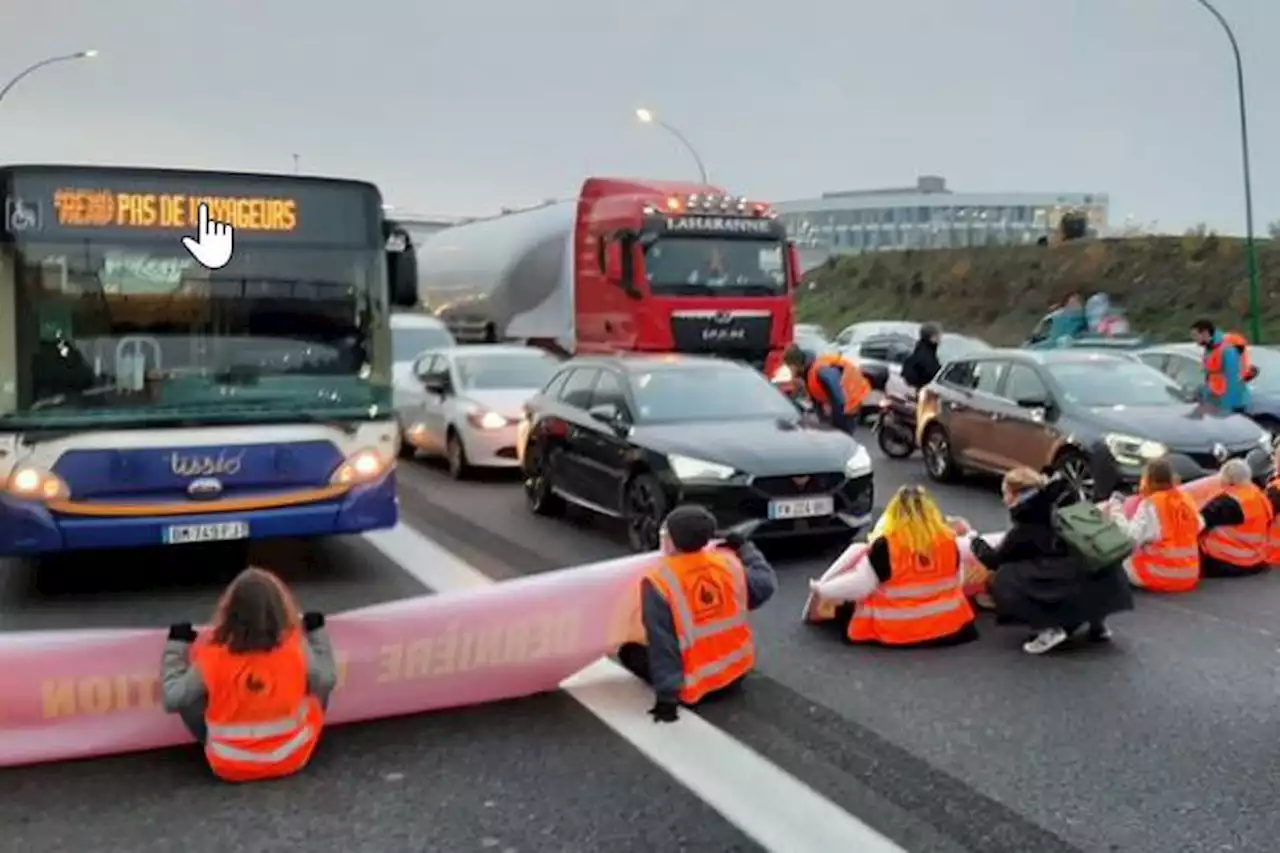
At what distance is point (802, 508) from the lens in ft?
32.3

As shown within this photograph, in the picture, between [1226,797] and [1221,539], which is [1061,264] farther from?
[1226,797]

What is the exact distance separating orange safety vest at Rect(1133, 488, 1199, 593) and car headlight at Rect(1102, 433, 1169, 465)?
8.87 ft

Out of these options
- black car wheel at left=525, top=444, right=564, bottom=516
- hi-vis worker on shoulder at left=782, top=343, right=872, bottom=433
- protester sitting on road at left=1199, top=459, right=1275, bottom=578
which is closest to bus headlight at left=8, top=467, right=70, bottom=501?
black car wheel at left=525, top=444, right=564, bottom=516

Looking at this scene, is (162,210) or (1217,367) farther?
(1217,367)

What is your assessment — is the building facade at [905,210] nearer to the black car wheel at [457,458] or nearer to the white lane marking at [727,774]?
the black car wheel at [457,458]

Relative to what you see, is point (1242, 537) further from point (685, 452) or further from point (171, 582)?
point (171, 582)

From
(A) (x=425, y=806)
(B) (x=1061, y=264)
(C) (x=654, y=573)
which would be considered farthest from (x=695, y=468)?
(B) (x=1061, y=264)

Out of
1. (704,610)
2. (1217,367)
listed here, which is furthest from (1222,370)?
(704,610)

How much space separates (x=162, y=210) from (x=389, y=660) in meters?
4.11

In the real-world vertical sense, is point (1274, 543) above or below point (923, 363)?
below

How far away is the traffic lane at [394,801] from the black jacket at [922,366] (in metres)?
11.7

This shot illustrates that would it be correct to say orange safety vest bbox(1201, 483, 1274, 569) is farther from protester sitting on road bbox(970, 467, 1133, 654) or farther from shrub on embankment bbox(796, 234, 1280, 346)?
shrub on embankment bbox(796, 234, 1280, 346)

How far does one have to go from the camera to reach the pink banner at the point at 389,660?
568cm

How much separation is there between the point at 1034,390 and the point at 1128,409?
3.36 ft
